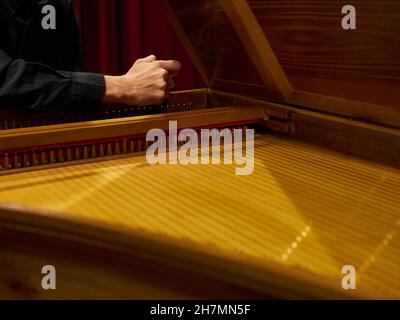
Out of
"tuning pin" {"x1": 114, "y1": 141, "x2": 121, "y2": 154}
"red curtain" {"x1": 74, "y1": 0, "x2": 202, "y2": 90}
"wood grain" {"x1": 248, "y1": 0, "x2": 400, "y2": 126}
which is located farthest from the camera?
"red curtain" {"x1": 74, "y1": 0, "x2": 202, "y2": 90}

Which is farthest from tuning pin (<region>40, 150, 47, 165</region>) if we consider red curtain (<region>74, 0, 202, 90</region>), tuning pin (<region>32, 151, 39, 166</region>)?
red curtain (<region>74, 0, 202, 90</region>)

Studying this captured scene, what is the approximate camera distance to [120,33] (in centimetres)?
329

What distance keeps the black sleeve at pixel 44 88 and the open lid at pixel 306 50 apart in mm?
464

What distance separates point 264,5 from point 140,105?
0.48 m

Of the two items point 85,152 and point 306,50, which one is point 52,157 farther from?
point 306,50

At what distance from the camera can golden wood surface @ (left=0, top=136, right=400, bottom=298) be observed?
88cm

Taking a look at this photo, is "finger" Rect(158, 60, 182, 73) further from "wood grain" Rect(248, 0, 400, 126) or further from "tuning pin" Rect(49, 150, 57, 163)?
"tuning pin" Rect(49, 150, 57, 163)

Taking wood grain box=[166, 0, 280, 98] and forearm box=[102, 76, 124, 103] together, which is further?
wood grain box=[166, 0, 280, 98]

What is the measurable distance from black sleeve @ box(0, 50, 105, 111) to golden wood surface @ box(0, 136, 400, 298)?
29 centimetres

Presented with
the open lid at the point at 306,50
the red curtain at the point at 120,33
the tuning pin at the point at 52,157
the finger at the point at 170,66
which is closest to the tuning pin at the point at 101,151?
the tuning pin at the point at 52,157

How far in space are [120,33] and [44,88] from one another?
1809mm

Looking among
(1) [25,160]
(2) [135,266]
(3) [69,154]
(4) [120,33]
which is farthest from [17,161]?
(4) [120,33]
